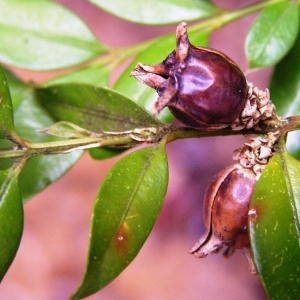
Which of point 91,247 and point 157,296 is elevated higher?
point 91,247

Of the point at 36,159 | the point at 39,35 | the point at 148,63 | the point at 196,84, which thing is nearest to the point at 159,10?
the point at 148,63

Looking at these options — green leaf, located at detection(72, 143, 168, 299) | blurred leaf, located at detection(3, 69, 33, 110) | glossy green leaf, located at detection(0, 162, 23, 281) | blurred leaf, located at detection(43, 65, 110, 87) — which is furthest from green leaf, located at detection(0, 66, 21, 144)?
blurred leaf, located at detection(43, 65, 110, 87)

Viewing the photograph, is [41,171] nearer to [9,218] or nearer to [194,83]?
[9,218]

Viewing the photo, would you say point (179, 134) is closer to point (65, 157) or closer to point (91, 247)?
point (91, 247)

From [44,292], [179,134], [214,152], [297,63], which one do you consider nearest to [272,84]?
[297,63]

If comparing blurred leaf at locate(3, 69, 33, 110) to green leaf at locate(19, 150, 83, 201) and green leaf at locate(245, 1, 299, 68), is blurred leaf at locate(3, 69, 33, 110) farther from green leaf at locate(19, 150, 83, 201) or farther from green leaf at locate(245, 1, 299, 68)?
green leaf at locate(245, 1, 299, 68)
